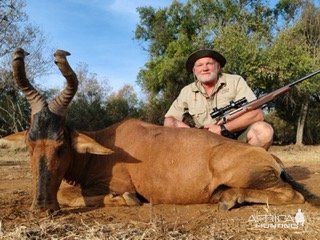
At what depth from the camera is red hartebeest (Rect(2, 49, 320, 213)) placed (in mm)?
4684

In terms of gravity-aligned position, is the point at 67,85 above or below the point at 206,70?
below

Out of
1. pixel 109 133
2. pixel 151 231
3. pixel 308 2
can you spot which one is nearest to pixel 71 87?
pixel 109 133

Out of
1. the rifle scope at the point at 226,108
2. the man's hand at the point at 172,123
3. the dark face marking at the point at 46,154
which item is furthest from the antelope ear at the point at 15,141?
the rifle scope at the point at 226,108

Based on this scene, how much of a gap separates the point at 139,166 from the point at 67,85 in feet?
3.90

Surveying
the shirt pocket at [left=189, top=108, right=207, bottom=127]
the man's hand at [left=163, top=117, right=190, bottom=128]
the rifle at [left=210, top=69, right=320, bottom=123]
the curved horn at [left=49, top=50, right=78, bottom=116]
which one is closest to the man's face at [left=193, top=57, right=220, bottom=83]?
the shirt pocket at [left=189, top=108, right=207, bottom=127]

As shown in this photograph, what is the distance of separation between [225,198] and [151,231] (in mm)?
1563

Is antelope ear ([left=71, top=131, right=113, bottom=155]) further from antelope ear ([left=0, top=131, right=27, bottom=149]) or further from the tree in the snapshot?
the tree

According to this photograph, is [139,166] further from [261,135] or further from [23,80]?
[261,135]

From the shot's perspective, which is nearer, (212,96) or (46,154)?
(46,154)

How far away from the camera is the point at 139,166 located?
209 inches

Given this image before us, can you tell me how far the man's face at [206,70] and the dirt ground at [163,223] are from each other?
98.3 inches

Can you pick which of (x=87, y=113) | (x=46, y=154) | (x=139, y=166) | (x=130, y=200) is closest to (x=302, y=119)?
(x=87, y=113)

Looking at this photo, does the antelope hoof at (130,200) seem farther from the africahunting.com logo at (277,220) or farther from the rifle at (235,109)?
the rifle at (235,109)

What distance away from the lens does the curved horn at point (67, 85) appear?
15.8 ft
